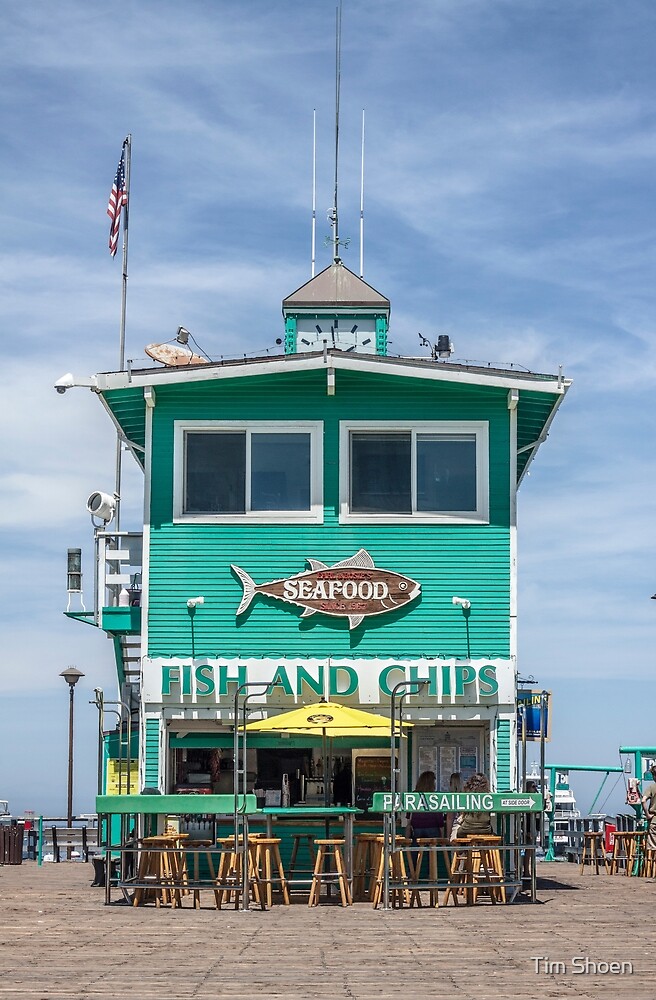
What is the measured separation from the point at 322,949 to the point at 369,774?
8524 millimetres

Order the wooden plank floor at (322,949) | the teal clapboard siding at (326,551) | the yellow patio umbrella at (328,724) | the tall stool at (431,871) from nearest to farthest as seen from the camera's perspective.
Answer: the wooden plank floor at (322,949) → the tall stool at (431,871) → the yellow patio umbrella at (328,724) → the teal clapboard siding at (326,551)

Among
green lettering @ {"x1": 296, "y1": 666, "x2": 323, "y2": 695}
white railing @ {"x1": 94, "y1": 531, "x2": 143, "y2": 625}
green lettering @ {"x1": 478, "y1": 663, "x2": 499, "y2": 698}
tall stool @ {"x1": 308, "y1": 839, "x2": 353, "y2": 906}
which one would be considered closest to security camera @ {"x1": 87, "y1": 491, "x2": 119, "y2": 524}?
white railing @ {"x1": 94, "y1": 531, "x2": 143, "y2": 625}

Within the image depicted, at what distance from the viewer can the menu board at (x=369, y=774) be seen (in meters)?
Answer: 19.7

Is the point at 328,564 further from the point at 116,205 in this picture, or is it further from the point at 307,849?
the point at 116,205

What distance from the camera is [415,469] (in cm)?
1972

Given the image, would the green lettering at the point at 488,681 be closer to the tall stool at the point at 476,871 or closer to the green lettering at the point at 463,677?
the green lettering at the point at 463,677

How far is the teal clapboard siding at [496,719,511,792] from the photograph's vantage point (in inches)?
749

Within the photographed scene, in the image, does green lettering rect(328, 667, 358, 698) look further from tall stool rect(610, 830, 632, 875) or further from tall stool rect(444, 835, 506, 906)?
tall stool rect(610, 830, 632, 875)

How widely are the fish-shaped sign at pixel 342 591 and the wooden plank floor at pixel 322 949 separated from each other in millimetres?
4273

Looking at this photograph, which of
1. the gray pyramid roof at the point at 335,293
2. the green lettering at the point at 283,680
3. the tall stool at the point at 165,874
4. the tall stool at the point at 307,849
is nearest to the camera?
the tall stool at the point at 165,874

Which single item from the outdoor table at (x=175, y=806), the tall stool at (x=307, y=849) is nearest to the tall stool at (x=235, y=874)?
the outdoor table at (x=175, y=806)

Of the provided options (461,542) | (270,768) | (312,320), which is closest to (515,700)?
(461,542)

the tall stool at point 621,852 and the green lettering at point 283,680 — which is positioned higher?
the green lettering at point 283,680

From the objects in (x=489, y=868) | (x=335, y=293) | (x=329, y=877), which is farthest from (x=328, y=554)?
(x=335, y=293)
